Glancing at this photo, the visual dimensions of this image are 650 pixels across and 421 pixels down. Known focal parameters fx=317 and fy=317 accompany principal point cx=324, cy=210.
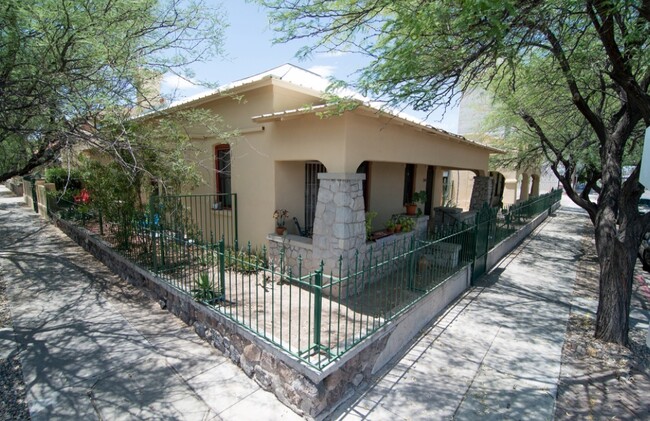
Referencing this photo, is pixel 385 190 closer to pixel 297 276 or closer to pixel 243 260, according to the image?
pixel 297 276

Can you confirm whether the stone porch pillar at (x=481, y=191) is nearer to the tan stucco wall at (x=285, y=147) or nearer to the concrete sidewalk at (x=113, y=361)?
the tan stucco wall at (x=285, y=147)

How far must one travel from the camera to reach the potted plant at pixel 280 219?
6.78 metres

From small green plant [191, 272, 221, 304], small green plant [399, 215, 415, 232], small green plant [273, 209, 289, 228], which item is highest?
small green plant [273, 209, 289, 228]

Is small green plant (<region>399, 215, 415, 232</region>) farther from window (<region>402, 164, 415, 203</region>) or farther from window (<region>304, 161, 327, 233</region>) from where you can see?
window (<region>402, 164, 415, 203</region>)

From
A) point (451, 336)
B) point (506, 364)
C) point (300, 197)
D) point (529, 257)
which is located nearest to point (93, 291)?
point (300, 197)

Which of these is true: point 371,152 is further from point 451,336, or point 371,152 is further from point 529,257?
point 529,257

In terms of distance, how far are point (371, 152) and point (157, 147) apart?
162 inches

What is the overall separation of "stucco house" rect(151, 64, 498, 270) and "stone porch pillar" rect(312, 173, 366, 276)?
0.06 feet

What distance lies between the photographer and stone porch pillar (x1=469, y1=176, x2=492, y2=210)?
43.8 ft

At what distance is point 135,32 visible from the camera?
16.4 ft

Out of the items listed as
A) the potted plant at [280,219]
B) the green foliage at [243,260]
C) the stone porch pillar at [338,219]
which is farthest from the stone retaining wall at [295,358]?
the potted plant at [280,219]

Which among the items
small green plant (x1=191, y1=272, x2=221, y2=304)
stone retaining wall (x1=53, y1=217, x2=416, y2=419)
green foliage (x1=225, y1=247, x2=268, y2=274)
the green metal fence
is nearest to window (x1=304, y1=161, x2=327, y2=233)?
green foliage (x1=225, y1=247, x2=268, y2=274)

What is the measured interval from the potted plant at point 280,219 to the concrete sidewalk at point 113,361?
254 cm

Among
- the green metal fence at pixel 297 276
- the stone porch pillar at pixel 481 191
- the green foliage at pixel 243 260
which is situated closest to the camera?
the green metal fence at pixel 297 276
